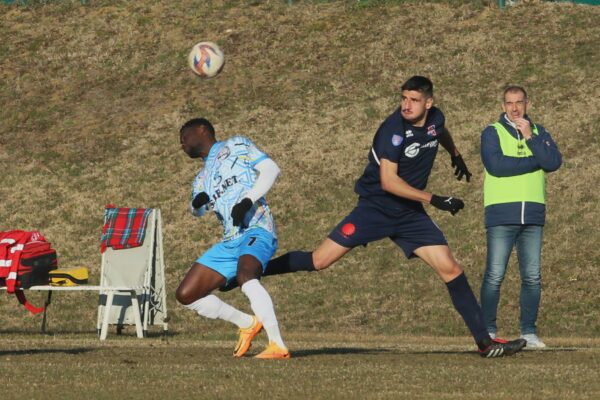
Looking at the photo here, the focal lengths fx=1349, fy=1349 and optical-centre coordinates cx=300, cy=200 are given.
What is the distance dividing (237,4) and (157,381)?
27485mm

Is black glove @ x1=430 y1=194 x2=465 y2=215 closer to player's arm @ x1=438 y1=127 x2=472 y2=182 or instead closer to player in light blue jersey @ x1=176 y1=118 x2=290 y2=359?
player's arm @ x1=438 y1=127 x2=472 y2=182

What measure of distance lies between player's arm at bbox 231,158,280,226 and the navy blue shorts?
71 centimetres

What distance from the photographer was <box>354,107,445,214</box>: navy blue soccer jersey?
10703mm

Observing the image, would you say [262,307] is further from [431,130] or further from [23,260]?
[23,260]

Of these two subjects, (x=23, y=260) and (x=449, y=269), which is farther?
(x=23, y=260)

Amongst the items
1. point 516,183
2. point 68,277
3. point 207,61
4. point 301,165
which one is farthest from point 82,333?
point 301,165

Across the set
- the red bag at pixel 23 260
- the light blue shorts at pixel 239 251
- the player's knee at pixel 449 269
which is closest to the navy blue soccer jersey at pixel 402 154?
the player's knee at pixel 449 269

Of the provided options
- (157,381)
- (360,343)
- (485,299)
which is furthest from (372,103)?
(157,381)

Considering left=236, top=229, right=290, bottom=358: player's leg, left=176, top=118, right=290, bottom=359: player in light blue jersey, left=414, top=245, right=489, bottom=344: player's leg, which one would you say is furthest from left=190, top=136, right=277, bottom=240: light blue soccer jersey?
left=414, top=245, right=489, bottom=344: player's leg

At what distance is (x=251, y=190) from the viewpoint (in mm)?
10562

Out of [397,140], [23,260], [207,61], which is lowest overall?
[23,260]

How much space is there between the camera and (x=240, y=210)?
1034 centimetres

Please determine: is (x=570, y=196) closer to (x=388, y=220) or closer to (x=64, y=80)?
(x=388, y=220)

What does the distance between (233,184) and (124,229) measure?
6.58 metres
